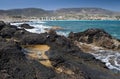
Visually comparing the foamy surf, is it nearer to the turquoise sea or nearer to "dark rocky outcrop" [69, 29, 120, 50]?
"dark rocky outcrop" [69, 29, 120, 50]

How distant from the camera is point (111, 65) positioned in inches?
701

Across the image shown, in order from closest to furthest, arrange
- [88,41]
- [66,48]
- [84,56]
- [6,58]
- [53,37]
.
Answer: [6,58] → [84,56] → [66,48] → [53,37] → [88,41]

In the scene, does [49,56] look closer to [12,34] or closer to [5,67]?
[5,67]

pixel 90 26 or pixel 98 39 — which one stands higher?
pixel 98 39

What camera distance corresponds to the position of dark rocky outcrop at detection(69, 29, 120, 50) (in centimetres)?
2675

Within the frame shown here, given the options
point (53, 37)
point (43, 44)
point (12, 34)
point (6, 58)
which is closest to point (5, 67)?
point (6, 58)

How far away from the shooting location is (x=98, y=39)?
28641 mm

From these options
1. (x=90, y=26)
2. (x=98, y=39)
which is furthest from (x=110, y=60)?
(x=90, y=26)

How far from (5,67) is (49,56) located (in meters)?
3.42

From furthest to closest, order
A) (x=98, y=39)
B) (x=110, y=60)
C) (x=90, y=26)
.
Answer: (x=90, y=26) < (x=98, y=39) < (x=110, y=60)

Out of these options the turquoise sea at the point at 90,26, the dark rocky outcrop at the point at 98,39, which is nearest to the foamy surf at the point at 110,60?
the dark rocky outcrop at the point at 98,39

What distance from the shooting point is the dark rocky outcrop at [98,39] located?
1053 inches

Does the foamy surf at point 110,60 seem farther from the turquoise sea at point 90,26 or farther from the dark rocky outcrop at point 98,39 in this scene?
the turquoise sea at point 90,26

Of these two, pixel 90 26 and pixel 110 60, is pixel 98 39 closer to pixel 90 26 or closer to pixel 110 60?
pixel 110 60
